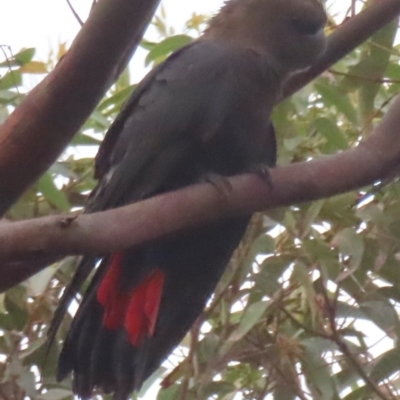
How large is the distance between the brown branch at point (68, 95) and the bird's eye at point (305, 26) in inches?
17.5

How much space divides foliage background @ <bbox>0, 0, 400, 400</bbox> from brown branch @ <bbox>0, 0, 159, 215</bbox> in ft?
0.72

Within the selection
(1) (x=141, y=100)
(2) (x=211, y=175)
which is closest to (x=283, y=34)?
(1) (x=141, y=100)

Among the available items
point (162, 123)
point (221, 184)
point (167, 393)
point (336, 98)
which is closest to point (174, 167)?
point (162, 123)

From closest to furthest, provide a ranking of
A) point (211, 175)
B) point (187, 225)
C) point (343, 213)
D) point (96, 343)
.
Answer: point (187, 225), point (211, 175), point (96, 343), point (343, 213)

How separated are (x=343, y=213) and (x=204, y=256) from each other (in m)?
A: 0.22

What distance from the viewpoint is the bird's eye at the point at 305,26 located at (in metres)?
1.22

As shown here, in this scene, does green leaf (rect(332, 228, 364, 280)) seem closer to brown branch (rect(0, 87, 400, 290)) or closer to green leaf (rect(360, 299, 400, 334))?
green leaf (rect(360, 299, 400, 334))

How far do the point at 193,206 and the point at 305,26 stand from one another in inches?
20.5

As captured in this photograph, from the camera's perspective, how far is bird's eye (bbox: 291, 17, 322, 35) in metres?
1.22

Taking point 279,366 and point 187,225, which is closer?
point 187,225

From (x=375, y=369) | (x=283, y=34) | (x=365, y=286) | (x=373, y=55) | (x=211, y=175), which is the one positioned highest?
(x=283, y=34)

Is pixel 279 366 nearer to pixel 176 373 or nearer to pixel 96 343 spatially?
pixel 176 373

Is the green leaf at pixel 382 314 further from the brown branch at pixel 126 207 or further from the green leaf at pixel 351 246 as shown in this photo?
the brown branch at pixel 126 207

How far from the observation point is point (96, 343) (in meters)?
1.05
